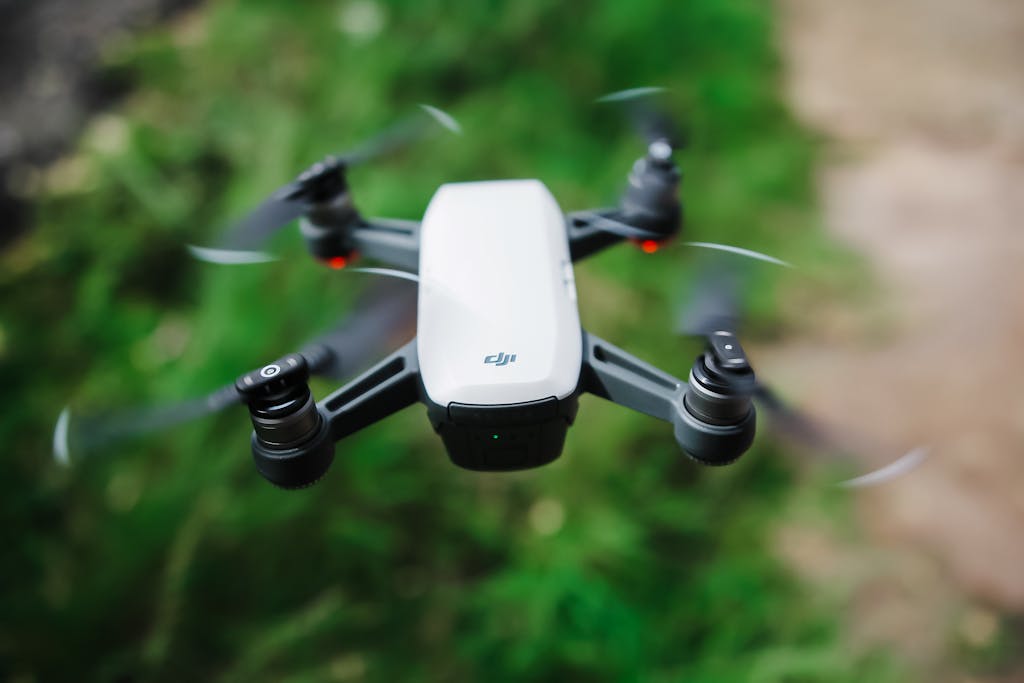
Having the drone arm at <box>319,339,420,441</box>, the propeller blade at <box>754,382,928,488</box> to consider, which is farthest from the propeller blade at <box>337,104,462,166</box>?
the propeller blade at <box>754,382,928,488</box>

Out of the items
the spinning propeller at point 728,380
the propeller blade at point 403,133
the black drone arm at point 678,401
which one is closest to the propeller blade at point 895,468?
the spinning propeller at point 728,380

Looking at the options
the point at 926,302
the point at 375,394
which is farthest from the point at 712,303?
the point at 926,302

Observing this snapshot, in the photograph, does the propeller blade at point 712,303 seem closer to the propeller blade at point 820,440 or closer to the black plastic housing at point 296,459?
the propeller blade at point 820,440

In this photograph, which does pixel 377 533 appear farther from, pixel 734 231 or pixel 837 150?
pixel 837 150

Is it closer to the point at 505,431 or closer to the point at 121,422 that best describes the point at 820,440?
the point at 505,431

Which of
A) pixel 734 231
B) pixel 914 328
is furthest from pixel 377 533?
pixel 914 328

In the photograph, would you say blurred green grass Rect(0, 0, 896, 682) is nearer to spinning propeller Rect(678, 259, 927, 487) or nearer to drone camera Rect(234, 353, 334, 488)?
spinning propeller Rect(678, 259, 927, 487)
